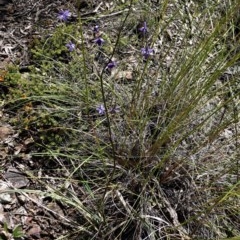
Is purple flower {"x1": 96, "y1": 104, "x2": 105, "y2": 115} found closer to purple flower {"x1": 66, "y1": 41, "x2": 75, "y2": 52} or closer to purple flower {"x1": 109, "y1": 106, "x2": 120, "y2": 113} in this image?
purple flower {"x1": 109, "y1": 106, "x2": 120, "y2": 113}

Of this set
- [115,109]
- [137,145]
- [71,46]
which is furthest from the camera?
[71,46]

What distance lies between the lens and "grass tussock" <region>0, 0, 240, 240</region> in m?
1.79

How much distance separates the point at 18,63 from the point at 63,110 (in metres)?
0.47

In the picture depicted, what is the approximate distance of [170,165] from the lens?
1957 mm

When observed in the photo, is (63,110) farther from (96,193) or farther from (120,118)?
(96,193)

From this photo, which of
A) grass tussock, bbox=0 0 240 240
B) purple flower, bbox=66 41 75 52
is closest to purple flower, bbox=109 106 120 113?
grass tussock, bbox=0 0 240 240

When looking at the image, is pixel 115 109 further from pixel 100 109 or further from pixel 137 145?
pixel 137 145

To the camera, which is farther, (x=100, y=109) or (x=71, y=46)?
(x=71, y=46)

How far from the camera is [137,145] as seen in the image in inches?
77.8

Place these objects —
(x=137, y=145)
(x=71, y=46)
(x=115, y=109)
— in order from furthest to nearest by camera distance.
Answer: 1. (x=71, y=46)
2. (x=115, y=109)
3. (x=137, y=145)

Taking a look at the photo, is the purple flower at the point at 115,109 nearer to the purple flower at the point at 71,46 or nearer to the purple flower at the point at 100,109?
the purple flower at the point at 100,109

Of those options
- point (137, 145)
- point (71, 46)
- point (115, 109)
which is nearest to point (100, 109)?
point (115, 109)

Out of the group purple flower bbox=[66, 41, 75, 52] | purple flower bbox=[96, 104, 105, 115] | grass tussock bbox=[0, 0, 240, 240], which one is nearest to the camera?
grass tussock bbox=[0, 0, 240, 240]

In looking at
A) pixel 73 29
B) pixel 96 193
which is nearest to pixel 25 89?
pixel 73 29
